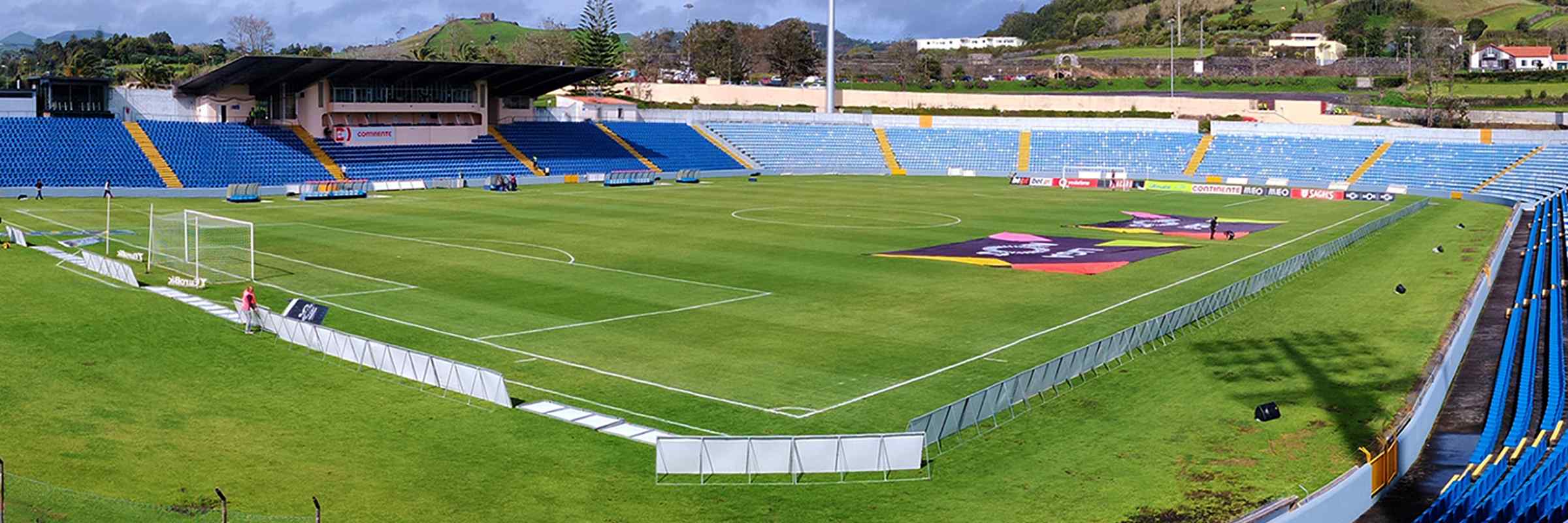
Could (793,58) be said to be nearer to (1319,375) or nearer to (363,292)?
(363,292)

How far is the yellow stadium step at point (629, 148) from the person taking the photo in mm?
101312

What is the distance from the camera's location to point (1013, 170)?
11075 cm

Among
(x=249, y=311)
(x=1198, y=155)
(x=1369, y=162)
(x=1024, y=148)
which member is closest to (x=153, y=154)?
(x=249, y=311)

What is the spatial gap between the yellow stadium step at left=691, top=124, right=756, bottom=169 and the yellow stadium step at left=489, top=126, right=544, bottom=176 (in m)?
18.8

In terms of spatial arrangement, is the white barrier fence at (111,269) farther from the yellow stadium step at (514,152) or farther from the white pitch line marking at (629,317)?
the yellow stadium step at (514,152)

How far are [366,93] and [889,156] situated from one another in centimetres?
4413

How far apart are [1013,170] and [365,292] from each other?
251ft

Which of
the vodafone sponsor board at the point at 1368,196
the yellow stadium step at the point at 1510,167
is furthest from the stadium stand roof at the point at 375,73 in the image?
the yellow stadium step at the point at 1510,167

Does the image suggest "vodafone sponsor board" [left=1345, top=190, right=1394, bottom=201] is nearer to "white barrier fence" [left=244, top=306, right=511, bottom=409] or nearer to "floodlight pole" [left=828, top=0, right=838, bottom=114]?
"floodlight pole" [left=828, top=0, right=838, bottom=114]

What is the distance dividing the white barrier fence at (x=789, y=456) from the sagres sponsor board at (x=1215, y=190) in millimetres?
73590

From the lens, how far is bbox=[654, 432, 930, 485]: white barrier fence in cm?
2292

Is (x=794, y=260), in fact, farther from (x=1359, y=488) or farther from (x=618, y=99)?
(x=618, y=99)

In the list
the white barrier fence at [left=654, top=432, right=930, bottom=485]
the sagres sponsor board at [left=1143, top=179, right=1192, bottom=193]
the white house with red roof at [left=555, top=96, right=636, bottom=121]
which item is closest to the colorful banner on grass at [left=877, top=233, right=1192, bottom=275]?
the white barrier fence at [left=654, top=432, right=930, bottom=485]

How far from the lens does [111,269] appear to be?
43.1 meters
